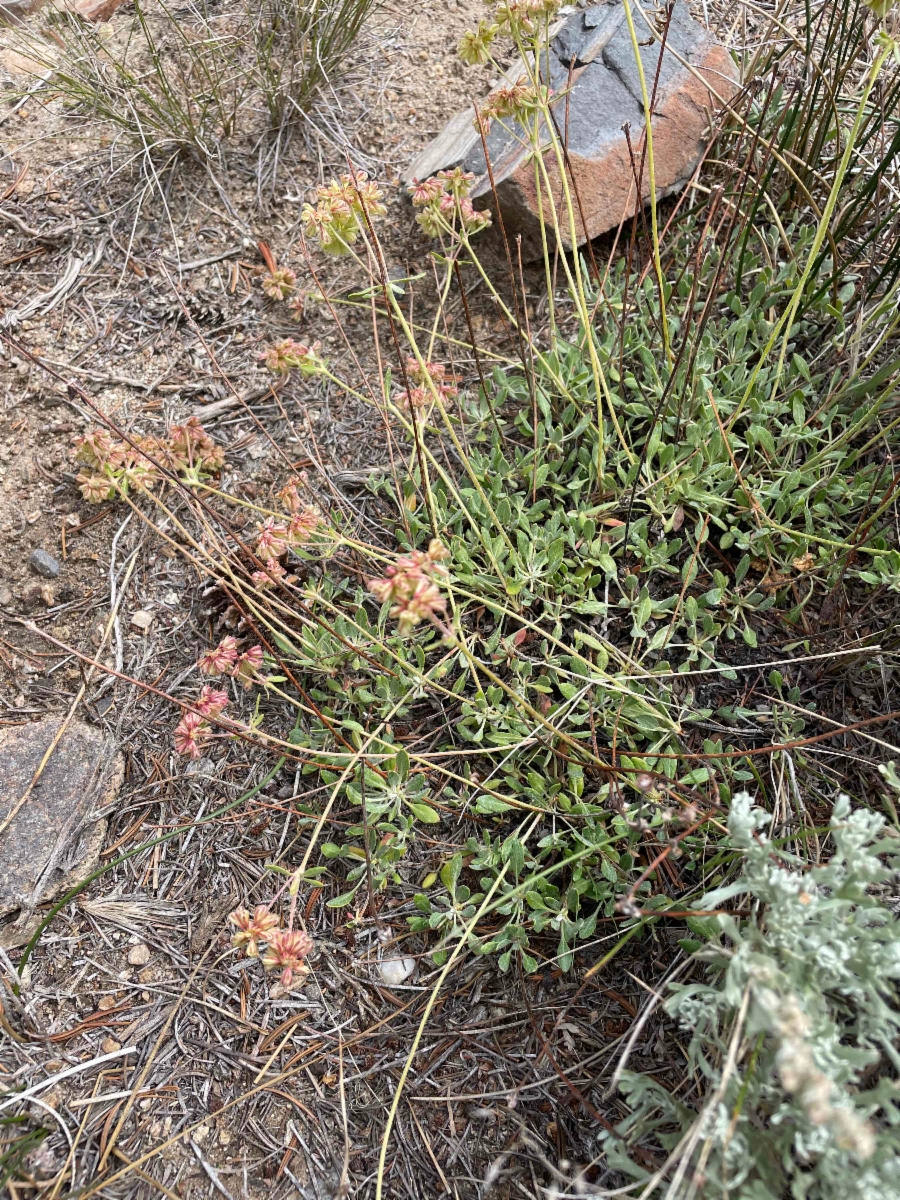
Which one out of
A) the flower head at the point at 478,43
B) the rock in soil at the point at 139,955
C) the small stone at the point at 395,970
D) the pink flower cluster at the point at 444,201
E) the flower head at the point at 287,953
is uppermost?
the flower head at the point at 478,43

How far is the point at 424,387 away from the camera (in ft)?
7.54

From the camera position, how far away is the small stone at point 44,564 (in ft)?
8.51

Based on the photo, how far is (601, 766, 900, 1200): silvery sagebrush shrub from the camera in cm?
Answer: 130

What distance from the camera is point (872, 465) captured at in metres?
2.40

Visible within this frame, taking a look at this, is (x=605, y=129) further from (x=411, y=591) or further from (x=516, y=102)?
(x=411, y=591)

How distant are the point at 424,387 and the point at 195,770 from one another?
123 centimetres

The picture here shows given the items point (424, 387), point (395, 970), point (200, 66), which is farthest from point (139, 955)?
point (200, 66)

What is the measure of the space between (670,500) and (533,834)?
40.6 inches

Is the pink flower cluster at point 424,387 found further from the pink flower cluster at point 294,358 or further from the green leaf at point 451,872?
the green leaf at point 451,872

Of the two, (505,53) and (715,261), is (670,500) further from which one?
(505,53)

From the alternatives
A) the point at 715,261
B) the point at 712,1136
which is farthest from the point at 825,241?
the point at 712,1136

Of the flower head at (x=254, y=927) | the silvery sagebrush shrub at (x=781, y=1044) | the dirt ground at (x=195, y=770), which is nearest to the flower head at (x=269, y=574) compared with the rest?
the dirt ground at (x=195, y=770)

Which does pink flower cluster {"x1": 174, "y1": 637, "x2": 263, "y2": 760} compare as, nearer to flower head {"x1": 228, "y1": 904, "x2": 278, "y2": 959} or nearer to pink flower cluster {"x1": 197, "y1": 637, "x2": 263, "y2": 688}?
pink flower cluster {"x1": 197, "y1": 637, "x2": 263, "y2": 688}

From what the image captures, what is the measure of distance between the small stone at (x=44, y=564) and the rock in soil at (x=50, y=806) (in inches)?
19.0
